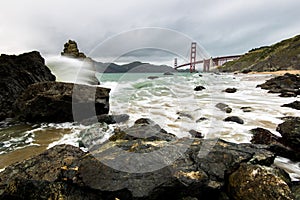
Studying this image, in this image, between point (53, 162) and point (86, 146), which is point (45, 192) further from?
point (86, 146)

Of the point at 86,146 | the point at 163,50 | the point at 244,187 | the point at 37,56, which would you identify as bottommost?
the point at 86,146

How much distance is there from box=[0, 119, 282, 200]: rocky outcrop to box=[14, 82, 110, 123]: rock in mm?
4916

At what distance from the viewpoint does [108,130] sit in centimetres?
665

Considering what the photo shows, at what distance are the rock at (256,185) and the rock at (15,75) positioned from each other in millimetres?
9399

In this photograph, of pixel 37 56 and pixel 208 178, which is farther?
pixel 37 56

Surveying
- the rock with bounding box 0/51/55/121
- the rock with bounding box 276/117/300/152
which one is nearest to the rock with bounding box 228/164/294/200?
the rock with bounding box 276/117/300/152

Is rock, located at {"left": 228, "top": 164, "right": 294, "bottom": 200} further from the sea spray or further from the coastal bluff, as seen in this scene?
the sea spray

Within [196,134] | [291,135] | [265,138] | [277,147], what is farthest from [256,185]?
[196,134]

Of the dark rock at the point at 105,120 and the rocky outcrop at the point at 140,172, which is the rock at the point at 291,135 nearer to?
the rocky outcrop at the point at 140,172

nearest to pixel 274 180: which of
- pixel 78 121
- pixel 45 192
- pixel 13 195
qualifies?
pixel 45 192

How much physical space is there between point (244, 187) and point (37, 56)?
A: 1338 cm

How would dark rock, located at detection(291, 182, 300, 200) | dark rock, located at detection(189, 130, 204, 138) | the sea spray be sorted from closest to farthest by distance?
1. dark rock, located at detection(291, 182, 300, 200)
2. dark rock, located at detection(189, 130, 204, 138)
3. the sea spray

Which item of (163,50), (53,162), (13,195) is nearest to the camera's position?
(13,195)

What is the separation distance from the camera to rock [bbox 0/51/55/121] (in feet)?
29.3
